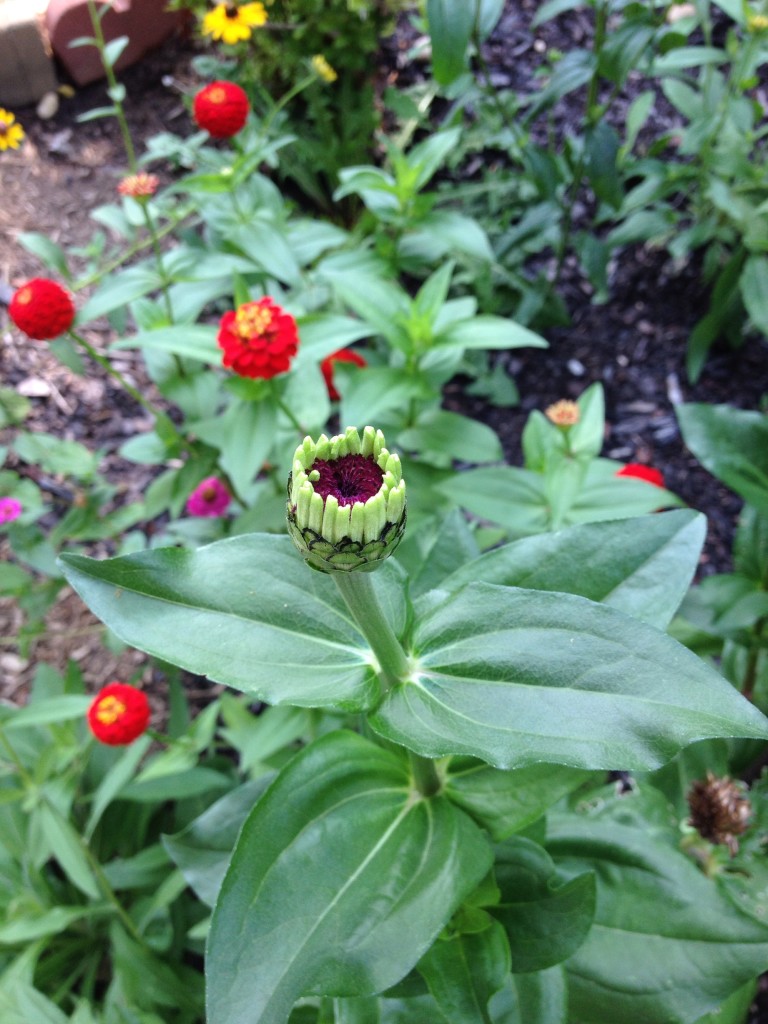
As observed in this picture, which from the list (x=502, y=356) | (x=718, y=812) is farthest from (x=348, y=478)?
(x=502, y=356)

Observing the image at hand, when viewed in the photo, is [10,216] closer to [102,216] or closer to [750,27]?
[102,216]

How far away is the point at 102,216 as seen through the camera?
1905 millimetres

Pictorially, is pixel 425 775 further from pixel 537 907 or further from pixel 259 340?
pixel 259 340

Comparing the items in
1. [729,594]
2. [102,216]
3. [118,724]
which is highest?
[102,216]

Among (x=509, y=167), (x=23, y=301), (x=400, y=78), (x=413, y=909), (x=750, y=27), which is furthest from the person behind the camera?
(x=400, y=78)

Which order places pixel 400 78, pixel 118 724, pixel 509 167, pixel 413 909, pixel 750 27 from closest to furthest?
pixel 413 909 < pixel 118 724 < pixel 750 27 < pixel 509 167 < pixel 400 78

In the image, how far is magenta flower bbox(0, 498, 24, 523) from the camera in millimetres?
1732

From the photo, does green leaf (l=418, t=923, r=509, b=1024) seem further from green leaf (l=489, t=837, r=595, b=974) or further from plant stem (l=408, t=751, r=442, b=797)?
plant stem (l=408, t=751, r=442, b=797)

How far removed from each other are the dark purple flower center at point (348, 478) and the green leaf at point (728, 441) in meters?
1.06

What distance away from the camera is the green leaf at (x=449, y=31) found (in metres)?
1.69

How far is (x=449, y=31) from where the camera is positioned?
66.7 inches

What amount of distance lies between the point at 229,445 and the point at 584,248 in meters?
1.38

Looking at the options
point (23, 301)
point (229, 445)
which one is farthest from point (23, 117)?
point (229, 445)

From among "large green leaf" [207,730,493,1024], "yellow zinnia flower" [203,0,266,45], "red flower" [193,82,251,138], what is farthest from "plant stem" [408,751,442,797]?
"yellow zinnia flower" [203,0,266,45]
